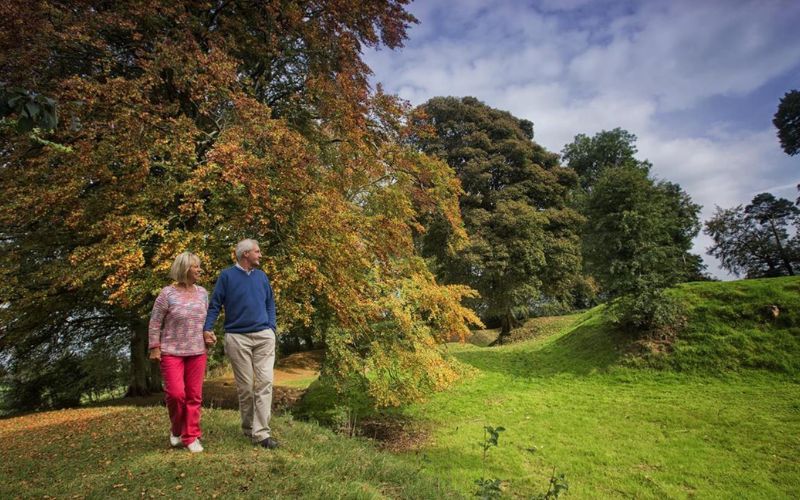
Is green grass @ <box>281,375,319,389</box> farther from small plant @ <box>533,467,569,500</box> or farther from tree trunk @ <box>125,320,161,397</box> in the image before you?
small plant @ <box>533,467,569,500</box>

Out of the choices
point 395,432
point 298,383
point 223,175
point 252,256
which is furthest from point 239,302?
point 298,383

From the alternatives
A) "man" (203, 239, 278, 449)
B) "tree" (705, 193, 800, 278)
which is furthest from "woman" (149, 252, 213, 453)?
"tree" (705, 193, 800, 278)

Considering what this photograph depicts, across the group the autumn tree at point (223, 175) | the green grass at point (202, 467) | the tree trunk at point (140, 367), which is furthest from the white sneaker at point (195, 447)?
the tree trunk at point (140, 367)

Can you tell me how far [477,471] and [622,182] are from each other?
11.5m

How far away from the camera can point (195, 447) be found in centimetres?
420

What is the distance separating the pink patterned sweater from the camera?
423cm

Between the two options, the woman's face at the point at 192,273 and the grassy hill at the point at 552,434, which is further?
the woman's face at the point at 192,273

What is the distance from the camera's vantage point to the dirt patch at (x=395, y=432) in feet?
30.0

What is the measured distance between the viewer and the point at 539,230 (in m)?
21.8

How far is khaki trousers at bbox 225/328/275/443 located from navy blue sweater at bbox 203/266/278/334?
0.35ft

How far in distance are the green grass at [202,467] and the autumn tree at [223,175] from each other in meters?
2.19

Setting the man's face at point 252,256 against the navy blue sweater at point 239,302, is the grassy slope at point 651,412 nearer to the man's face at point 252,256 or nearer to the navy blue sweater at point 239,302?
the navy blue sweater at point 239,302

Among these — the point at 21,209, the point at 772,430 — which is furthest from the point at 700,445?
the point at 21,209

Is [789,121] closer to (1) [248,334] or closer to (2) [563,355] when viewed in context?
(2) [563,355]
